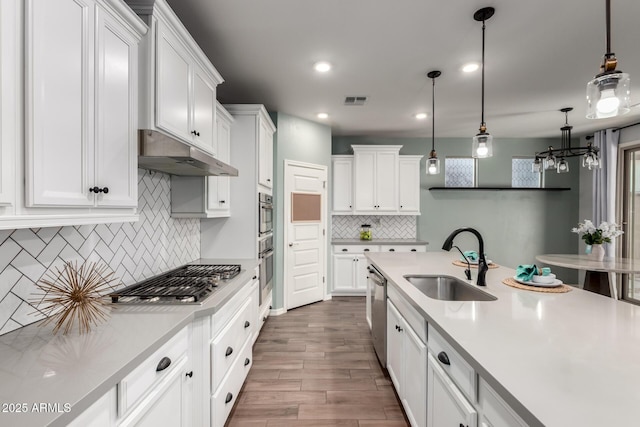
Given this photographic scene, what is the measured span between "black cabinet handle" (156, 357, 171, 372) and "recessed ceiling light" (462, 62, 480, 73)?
3.23 meters

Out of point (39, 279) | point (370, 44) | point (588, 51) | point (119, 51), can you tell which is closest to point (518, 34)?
point (588, 51)

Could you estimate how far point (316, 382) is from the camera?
250cm

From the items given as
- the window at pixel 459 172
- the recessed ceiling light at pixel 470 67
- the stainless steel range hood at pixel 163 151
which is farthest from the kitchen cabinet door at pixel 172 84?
the window at pixel 459 172

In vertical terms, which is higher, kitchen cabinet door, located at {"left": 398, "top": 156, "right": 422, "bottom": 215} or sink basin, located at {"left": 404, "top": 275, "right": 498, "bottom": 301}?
kitchen cabinet door, located at {"left": 398, "top": 156, "right": 422, "bottom": 215}

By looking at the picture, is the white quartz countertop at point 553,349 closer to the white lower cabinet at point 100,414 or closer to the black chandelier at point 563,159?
the white lower cabinet at point 100,414

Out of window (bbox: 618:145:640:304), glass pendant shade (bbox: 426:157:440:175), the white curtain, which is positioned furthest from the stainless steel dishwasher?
window (bbox: 618:145:640:304)

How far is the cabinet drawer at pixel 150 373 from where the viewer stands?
1.00 m

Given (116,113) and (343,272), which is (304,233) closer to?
(343,272)

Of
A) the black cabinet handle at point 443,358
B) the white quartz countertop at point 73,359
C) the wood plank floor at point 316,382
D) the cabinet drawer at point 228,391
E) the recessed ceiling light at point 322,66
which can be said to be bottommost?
the wood plank floor at point 316,382

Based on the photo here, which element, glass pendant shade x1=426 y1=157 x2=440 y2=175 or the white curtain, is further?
the white curtain

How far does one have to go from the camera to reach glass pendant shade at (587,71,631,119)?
1267mm

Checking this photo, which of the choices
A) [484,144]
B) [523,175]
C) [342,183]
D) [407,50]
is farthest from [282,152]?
[523,175]

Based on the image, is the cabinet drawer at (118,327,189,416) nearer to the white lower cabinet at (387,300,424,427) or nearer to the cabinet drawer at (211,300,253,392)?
the cabinet drawer at (211,300,253,392)

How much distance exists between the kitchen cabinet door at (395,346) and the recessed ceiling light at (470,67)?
2.28 metres
